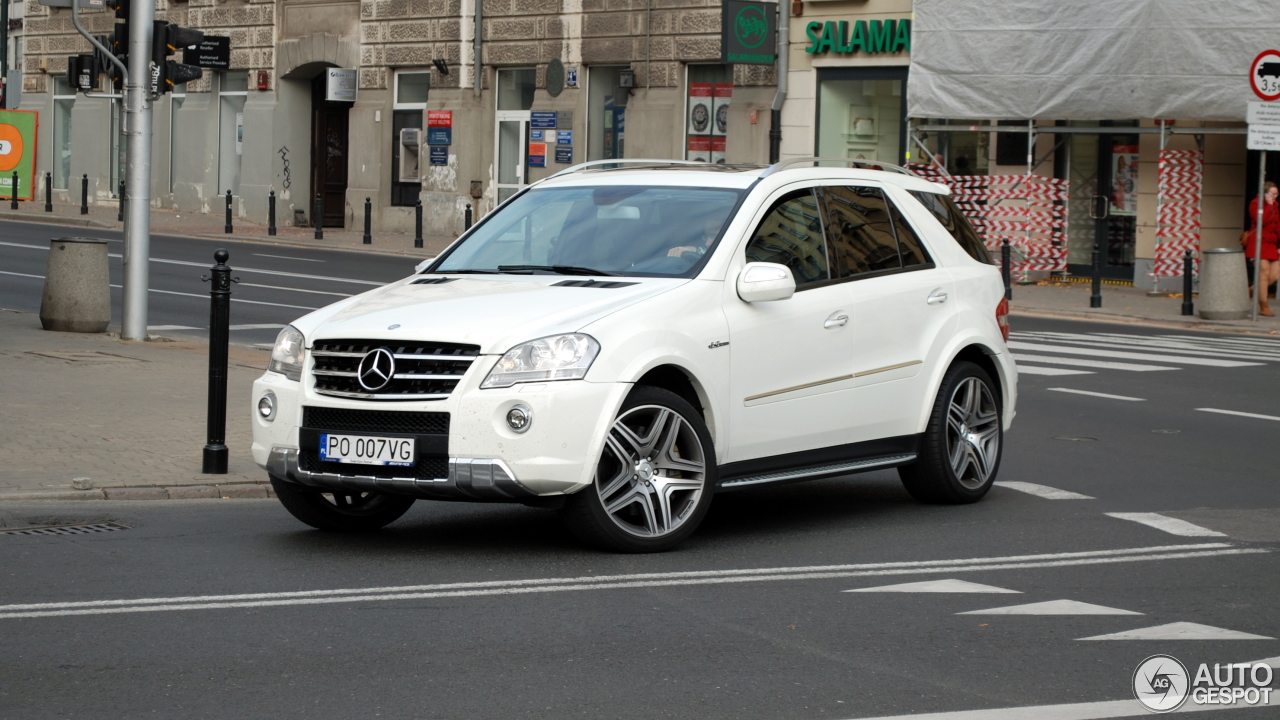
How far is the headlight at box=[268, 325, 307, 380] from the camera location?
771cm

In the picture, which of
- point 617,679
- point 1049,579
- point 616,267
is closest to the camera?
point 617,679

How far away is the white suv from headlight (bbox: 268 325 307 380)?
0.01m

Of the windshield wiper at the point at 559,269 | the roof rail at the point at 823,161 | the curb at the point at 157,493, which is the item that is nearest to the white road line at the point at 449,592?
the windshield wiper at the point at 559,269

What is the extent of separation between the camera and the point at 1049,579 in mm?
7395

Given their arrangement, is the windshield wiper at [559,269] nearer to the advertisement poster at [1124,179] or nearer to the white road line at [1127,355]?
the white road line at [1127,355]

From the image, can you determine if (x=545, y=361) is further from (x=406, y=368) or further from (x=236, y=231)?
(x=236, y=231)

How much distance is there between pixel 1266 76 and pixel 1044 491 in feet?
46.0

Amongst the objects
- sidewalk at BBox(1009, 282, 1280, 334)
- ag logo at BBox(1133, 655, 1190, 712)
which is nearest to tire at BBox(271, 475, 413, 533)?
ag logo at BBox(1133, 655, 1190, 712)

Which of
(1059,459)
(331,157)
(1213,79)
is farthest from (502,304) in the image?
(331,157)

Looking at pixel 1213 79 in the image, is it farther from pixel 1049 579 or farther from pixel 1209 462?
pixel 1049 579

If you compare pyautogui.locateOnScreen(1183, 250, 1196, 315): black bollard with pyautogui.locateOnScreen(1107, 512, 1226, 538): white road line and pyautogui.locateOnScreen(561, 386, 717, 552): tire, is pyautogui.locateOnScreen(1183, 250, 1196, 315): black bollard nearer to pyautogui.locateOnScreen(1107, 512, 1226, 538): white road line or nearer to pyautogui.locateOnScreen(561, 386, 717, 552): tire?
pyautogui.locateOnScreen(1107, 512, 1226, 538): white road line

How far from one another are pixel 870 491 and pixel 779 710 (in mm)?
4877

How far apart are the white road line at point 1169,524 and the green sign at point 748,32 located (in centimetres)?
2465

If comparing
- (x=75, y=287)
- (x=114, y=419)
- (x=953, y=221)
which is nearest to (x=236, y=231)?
(x=75, y=287)
